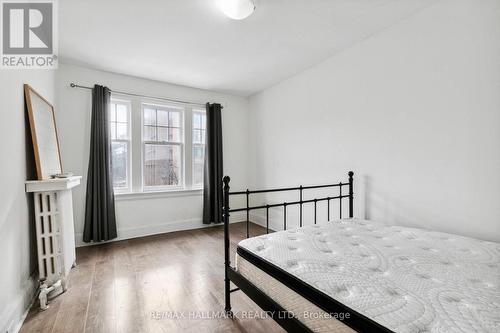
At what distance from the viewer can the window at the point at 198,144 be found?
4.07 metres

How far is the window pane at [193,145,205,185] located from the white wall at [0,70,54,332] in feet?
7.29

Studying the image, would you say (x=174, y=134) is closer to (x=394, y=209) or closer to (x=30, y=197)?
(x=30, y=197)

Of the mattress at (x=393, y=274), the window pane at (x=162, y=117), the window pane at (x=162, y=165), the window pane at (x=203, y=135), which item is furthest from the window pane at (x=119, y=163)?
the mattress at (x=393, y=274)

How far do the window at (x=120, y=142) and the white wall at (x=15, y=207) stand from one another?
1.30 meters

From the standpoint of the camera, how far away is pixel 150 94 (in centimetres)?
362

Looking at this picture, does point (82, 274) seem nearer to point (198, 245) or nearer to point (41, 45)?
point (198, 245)

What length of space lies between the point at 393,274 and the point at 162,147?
3524 mm

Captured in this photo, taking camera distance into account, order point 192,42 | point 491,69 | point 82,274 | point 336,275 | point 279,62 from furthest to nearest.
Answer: point 279,62 → point 192,42 → point 82,274 → point 491,69 → point 336,275

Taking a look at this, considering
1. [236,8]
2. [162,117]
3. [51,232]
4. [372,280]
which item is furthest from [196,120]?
[372,280]

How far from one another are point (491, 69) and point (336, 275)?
1871mm

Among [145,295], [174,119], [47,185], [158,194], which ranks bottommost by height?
[145,295]

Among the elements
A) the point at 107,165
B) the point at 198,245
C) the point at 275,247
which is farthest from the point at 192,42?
the point at 198,245

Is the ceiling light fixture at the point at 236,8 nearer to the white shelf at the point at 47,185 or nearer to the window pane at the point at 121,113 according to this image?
the white shelf at the point at 47,185

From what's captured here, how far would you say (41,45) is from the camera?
2.40 m
